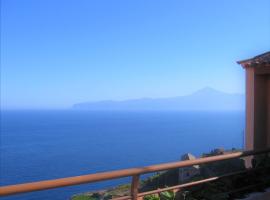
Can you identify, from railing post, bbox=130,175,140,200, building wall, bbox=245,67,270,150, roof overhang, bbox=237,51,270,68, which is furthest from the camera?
building wall, bbox=245,67,270,150

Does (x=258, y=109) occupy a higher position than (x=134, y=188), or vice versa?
(x=258, y=109)

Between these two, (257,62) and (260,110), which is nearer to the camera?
(257,62)

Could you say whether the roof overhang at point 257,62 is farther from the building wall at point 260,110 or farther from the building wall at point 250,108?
the building wall at point 260,110

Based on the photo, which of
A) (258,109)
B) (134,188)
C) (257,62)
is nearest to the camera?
(134,188)

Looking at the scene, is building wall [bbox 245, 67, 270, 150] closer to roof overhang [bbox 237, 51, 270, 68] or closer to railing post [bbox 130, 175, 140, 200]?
roof overhang [bbox 237, 51, 270, 68]

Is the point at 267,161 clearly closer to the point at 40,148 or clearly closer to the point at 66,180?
the point at 66,180

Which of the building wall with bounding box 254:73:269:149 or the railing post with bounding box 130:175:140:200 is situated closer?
the railing post with bounding box 130:175:140:200

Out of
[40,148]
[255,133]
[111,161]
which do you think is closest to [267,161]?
[255,133]

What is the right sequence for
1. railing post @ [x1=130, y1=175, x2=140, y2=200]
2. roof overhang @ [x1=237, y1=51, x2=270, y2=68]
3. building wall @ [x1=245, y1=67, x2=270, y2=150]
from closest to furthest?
railing post @ [x1=130, y1=175, x2=140, y2=200], roof overhang @ [x1=237, y1=51, x2=270, y2=68], building wall @ [x1=245, y1=67, x2=270, y2=150]

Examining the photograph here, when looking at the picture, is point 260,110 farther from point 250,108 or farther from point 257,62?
point 257,62

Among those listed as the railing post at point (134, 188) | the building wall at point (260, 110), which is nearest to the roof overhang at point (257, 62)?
the building wall at point (260, 110)

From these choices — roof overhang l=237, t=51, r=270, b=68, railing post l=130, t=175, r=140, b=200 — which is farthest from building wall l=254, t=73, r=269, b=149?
railing post l=130, t=175, r=140, b=200

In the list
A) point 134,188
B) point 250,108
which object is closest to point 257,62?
point 250,108

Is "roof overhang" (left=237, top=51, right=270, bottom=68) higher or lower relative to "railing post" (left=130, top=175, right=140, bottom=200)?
higher
